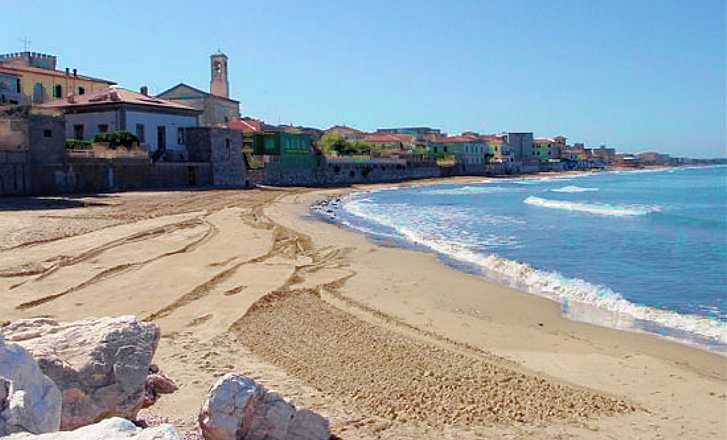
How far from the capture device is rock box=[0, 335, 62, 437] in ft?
10.3

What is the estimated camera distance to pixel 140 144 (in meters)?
40.7

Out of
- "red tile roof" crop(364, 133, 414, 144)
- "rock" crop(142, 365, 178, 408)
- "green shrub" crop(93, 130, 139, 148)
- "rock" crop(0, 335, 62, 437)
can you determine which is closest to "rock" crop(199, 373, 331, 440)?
"rock" crop(0, 335, 62, 437)

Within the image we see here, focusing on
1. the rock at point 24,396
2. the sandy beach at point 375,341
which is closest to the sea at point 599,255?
the sandy beach at point 375,341

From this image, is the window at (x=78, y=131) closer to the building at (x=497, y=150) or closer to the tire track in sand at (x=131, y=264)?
the tire track in sand at (x=131, y=264)

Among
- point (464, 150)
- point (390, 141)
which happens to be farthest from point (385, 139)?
point (464, 150)

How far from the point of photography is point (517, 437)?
5.78 metres

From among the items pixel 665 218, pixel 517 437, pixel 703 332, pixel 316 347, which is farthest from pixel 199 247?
pixel 665 218

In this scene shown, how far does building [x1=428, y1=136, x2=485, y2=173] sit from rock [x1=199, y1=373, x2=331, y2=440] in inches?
4096

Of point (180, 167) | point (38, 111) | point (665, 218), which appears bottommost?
point (665, 218)

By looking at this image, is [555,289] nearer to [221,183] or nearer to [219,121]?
[221,183]

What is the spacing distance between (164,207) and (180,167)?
48.2 ft

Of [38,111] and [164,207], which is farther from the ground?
[38,111]

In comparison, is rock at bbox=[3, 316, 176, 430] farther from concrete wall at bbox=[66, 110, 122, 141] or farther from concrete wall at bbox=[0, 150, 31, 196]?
concrete wall at bbox=[66, 110, 122, 141]

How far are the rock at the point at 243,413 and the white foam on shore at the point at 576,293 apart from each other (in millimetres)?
7349
